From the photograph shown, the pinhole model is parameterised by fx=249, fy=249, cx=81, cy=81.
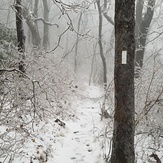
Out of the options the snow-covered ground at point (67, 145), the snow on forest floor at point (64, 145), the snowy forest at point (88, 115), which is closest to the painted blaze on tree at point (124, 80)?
the snowy forest at point (88, 115)

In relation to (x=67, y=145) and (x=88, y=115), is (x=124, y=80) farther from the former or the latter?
(x=88, y=115)

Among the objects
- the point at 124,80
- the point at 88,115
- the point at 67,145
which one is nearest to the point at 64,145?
the point at 67,145

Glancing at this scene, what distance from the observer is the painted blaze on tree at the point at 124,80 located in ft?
13.0

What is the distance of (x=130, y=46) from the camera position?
4016 mm

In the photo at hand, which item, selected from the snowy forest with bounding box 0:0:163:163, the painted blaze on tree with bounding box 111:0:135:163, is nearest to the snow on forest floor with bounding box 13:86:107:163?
the snowy forest with bounding box 0:0:163:163

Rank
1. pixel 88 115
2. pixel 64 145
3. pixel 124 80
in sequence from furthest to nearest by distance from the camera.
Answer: pixel 88 115 < pixel 64 145 < pixel 124 80

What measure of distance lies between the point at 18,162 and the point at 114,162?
5.49 feet

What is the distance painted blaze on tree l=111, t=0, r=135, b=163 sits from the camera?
396cm

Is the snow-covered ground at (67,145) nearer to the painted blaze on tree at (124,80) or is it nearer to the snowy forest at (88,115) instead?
the snowy forest at (88,115)

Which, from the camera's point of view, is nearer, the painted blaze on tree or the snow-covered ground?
the painted blaze on tree

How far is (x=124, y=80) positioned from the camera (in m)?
4.07

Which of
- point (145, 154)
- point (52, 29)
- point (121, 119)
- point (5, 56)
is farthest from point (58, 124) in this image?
point (52, 29)

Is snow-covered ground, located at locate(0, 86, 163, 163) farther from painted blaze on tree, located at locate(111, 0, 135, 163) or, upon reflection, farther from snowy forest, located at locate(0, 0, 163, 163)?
painted blaze on tree, located at locate(111, 0, 135, 163)

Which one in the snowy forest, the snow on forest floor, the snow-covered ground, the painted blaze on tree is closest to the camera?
the painted blaze on tree
